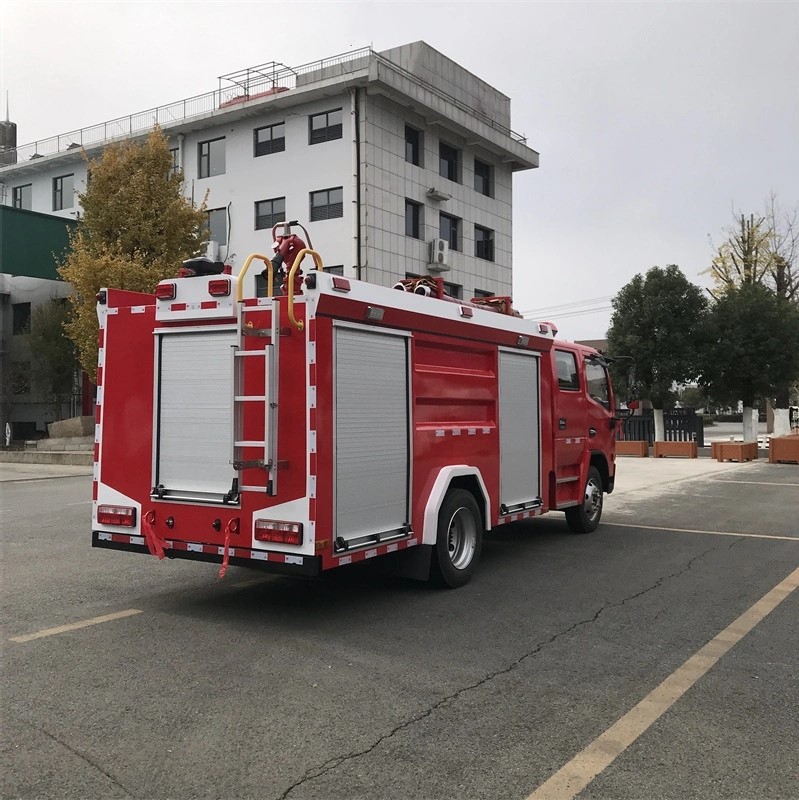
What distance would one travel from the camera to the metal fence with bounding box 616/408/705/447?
28234 millimetres

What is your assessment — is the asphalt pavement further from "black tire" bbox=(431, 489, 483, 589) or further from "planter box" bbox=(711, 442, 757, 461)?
"planter box" bbox=(711, 442, 757, 461)

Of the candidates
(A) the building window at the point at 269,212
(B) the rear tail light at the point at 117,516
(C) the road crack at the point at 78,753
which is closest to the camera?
(C) the road crack at the point at 78,753

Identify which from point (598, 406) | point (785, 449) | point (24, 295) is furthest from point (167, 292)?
point (24, 295)

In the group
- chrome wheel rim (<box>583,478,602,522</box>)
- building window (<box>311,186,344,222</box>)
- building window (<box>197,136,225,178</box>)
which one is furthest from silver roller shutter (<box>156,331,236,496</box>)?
building window (<box>197,136,225,178</box>)

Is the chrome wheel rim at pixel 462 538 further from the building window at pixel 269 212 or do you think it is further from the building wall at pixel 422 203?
the building window at pixel 269 212

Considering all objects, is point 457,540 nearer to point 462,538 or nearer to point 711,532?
point 462,538

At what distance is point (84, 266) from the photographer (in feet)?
74.5

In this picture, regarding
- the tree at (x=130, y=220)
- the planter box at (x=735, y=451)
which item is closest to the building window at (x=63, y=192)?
the tree at (x=130, y=220)

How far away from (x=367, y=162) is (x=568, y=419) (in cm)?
2075

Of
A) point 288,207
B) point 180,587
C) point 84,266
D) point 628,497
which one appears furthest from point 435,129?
point 180,587

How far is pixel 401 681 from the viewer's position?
183 inches

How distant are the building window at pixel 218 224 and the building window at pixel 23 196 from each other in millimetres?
12445

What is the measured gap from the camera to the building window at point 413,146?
3027 cm

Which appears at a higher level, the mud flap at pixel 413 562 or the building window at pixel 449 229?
the building window at pixel 449 229
